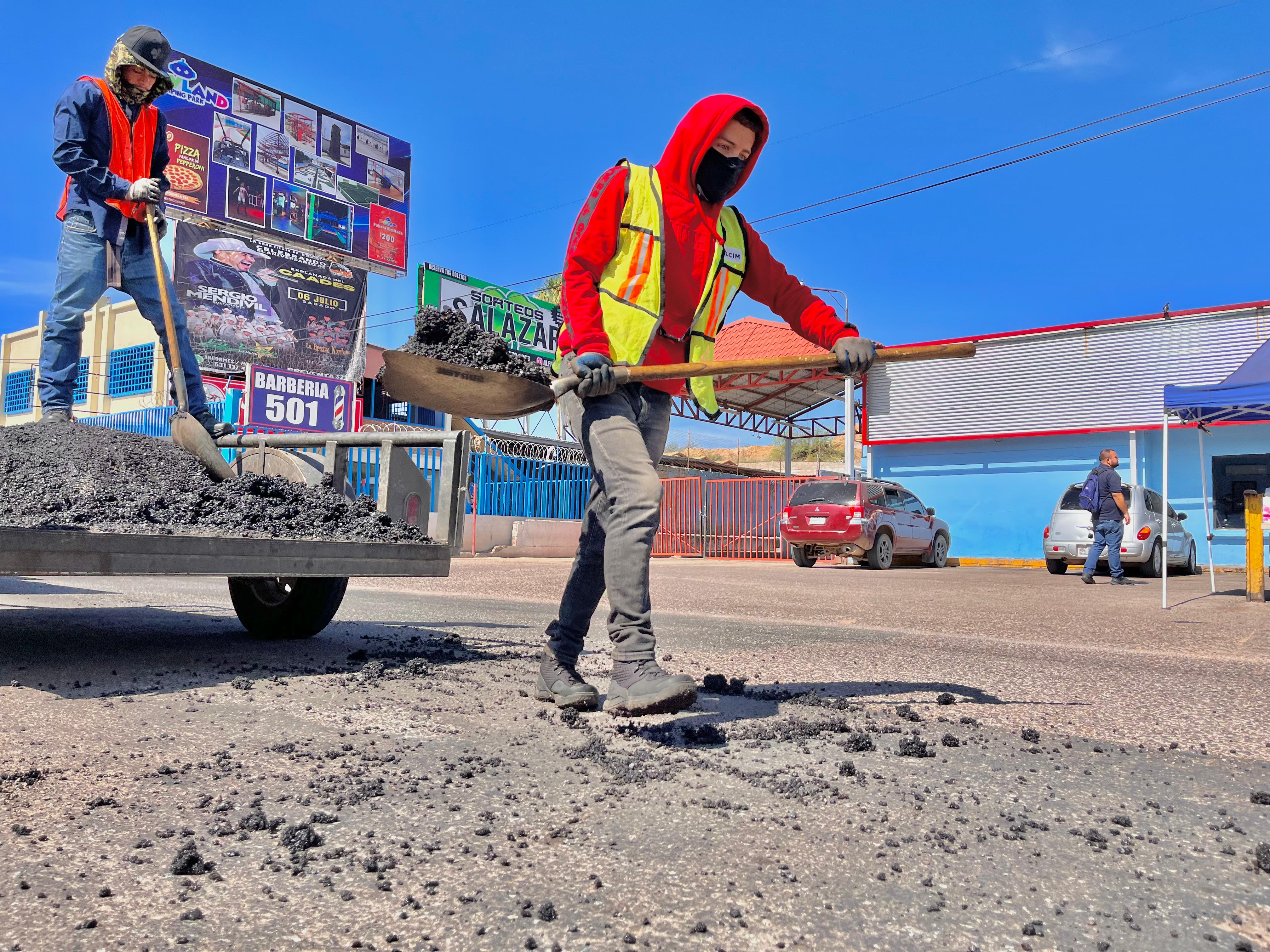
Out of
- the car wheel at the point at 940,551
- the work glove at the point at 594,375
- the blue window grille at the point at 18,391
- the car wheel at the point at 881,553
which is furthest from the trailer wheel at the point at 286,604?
the blue window grille at the point at 18,391

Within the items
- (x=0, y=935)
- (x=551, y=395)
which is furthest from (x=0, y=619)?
(x=0, y=935)

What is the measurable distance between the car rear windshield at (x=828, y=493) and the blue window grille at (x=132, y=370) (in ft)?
69.9

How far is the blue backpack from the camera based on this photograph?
12.2 m

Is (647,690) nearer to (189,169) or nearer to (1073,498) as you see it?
(1073,498)

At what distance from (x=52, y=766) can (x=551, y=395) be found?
1937mm

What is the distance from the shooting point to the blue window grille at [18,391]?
35062mm

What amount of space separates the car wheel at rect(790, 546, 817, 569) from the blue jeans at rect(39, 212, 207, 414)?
13687 mm

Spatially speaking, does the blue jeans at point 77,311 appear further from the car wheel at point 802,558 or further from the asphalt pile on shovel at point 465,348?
the car wheel at point 802,558

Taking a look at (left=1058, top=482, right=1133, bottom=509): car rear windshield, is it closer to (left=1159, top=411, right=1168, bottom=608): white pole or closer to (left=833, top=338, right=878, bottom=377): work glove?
(left=1159, top=411, right=1168, bottom=608): white pole

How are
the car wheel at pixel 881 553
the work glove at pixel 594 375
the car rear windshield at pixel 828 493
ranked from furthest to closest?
the car wheel at pixel 881 553
the car rear windshield at pixel 828 493
the work glove at pixel 594 375

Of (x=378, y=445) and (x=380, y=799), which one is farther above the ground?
(x=378, y=445)

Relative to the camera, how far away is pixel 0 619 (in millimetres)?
5488

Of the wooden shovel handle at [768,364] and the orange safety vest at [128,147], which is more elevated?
the orange safety vest at [128,147]

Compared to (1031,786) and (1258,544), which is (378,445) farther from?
(1258,544)
